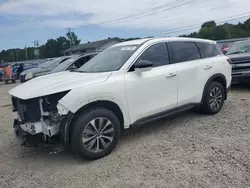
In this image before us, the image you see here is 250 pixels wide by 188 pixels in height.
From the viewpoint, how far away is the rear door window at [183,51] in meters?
4.92

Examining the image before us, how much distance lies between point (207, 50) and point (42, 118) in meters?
3.70

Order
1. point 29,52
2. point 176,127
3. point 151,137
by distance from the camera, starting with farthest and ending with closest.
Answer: point 29,52 → point 176,127 → point 151,137

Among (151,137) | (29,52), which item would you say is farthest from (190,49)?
(29,52)

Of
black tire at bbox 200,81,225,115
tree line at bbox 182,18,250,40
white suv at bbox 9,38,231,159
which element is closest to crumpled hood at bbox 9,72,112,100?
white suv at bbox 9,38,231,159

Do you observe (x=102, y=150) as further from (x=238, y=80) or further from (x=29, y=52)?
(x=29, y=52)

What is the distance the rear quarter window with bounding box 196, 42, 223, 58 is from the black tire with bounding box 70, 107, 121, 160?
2.62 meters

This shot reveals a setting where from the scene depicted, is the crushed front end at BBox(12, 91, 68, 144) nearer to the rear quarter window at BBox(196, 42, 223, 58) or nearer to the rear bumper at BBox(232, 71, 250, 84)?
the rear quarter window at BBox(196, 42, 223, 58)

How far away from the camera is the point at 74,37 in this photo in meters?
80.5

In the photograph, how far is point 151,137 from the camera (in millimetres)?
4629

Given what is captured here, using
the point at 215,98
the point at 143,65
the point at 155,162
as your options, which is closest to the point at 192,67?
the point at 215,98

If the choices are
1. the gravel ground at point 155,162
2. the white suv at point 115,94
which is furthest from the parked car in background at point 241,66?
the gravel ground at point 155,162

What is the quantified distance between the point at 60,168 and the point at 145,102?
1.67m

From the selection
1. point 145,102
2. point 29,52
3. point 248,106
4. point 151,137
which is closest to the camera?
point 145,102

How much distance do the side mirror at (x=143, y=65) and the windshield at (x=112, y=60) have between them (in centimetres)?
25
